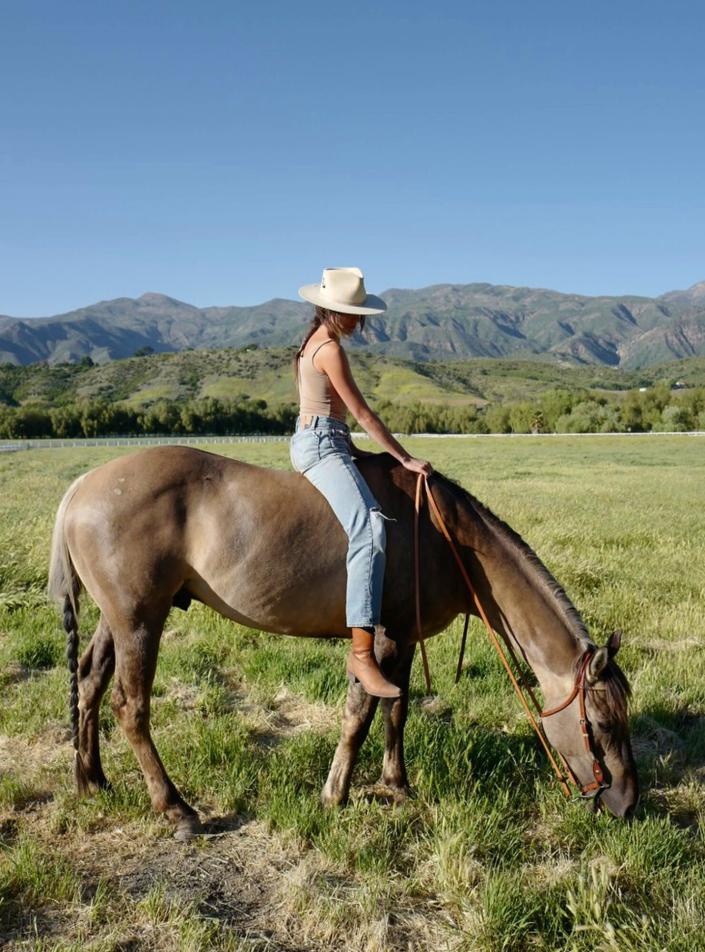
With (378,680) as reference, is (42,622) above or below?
below

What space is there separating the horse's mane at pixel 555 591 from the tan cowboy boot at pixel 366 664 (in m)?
1.18

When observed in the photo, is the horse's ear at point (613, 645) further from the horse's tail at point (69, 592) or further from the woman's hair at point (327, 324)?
the horse's tail at point (69, 592)

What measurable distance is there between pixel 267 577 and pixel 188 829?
5.33ft

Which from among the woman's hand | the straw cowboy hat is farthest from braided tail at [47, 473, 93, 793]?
the woman's hand

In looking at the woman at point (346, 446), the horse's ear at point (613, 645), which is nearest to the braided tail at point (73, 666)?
the woman at point (346, 446)

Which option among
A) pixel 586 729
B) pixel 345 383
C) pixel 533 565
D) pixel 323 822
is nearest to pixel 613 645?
pixel 586 729

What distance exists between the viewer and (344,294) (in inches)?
183

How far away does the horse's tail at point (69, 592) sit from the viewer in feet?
15.3

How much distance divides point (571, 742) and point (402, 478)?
6.70 feet

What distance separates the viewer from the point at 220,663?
23.3 ft

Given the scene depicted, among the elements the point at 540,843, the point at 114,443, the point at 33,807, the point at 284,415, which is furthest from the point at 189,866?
the point at 284,415

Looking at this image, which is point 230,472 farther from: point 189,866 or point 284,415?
point 284,415

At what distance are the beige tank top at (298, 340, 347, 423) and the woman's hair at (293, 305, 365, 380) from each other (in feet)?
0.26

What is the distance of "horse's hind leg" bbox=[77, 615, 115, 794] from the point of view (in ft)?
15.5
